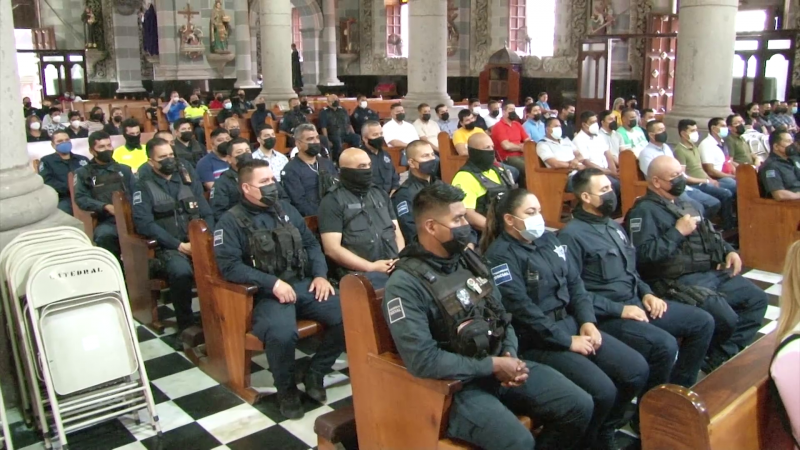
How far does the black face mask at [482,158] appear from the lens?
5148 mm

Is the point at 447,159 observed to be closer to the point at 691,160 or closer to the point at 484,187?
the point at 691,160

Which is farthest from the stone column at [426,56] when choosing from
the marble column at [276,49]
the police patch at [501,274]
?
the police patch at [501,274]

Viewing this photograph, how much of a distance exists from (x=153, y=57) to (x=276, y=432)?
1822 cm

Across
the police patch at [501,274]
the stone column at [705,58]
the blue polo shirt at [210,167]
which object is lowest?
the police patch at [501,274]

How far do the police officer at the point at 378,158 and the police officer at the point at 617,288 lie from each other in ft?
9.74

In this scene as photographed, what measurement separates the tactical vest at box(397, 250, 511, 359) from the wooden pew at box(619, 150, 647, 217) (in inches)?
173

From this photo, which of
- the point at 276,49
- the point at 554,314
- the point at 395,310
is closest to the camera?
the point at 395,310

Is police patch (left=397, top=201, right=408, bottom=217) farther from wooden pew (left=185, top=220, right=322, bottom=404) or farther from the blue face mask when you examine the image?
the blue face mask

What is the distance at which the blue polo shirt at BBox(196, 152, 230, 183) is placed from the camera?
21.9ft

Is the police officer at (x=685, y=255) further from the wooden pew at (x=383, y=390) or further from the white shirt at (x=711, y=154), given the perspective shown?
the white shirt at (x=711, y=154)

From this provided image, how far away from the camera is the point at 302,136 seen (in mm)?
5691

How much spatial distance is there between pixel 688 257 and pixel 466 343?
207cm

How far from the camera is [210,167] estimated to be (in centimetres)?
672

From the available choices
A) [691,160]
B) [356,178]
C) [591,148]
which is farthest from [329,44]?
[356,178]
